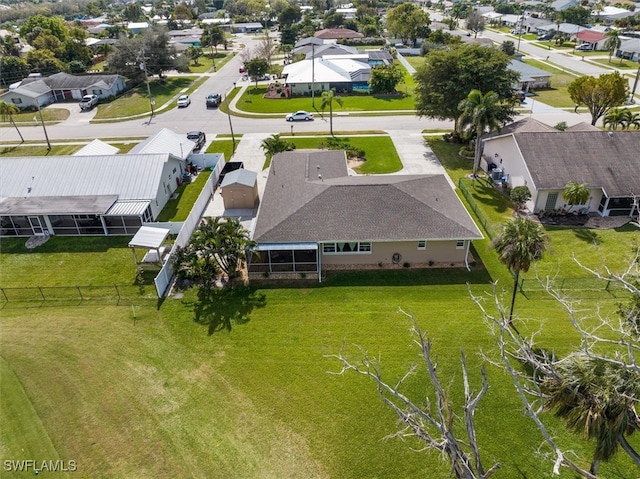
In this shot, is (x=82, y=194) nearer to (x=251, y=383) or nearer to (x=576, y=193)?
(x=251, y=383)

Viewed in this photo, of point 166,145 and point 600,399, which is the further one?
point 166,145

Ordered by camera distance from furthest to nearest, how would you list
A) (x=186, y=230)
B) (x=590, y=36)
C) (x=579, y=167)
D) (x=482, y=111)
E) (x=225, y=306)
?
(x=590, y=36) < (x=482, y=111) < (x=579, y=167) < (x=186, y=230) < (x=225, y=306)

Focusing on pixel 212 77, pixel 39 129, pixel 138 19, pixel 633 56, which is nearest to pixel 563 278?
pixel 39 129

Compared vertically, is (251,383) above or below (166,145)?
below

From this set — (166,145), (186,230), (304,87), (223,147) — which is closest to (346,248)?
(186,230)

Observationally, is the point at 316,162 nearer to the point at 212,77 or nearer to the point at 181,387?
the point at 181,387

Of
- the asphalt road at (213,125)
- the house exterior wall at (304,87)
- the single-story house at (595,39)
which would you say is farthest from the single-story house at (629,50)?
the house exterior wall at (304,87)

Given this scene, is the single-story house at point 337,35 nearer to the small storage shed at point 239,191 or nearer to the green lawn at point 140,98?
the green lawn at point 140,98
